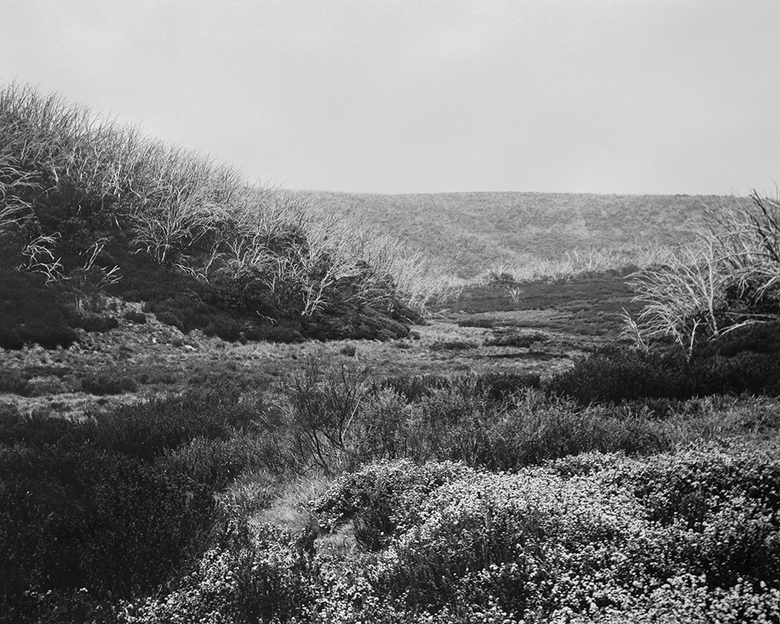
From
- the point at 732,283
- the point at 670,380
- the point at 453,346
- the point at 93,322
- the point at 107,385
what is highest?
the point at 732,283

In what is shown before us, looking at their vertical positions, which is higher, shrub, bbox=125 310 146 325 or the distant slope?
the distant slope

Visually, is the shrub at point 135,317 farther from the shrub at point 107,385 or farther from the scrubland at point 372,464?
the shrub at point 107,385

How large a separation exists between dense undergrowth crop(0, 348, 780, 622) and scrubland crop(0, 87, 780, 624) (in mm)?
20

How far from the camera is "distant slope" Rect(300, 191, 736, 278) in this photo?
241 ft

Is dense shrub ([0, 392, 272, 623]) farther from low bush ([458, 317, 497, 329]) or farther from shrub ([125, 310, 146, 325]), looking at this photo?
low bush ([458, 317, 497, 329])

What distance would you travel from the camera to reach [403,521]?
13.0ft

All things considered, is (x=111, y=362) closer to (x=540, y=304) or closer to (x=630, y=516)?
(x=630, y=516)

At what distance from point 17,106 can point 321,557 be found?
2359 cm

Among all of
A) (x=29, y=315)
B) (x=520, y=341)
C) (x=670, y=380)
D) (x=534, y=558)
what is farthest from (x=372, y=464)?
(x=520, y=341)

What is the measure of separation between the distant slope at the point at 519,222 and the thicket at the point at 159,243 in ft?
144

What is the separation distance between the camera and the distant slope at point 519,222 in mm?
73375

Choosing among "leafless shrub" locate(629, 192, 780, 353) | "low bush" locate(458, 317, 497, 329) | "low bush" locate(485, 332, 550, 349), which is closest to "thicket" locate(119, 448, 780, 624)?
"leafless shrub" locate(629, 192, 780, 353)

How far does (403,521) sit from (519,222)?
273ft

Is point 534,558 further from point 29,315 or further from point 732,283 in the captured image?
point 29,315
